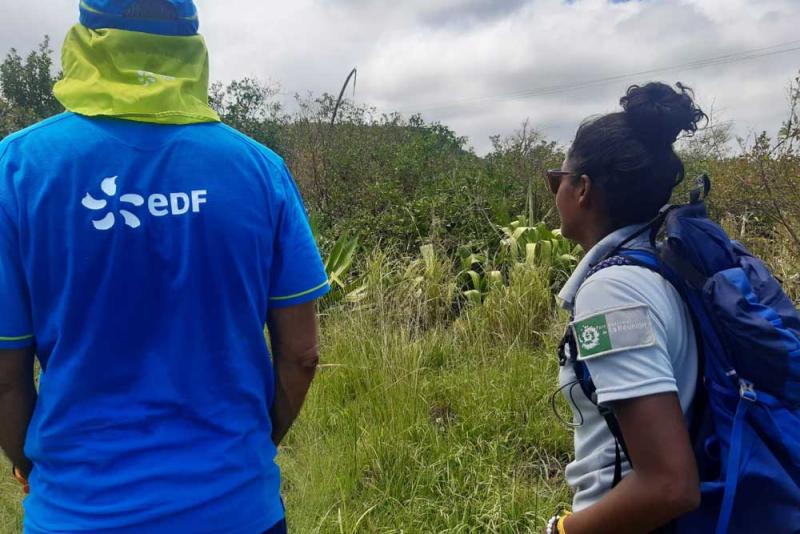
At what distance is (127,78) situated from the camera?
1.31 m

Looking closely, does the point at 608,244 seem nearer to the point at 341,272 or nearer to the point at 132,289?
the point at 132,289

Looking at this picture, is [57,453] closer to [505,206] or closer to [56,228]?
[56,228]

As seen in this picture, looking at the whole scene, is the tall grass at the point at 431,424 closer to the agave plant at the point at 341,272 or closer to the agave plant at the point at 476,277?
the agave plant at the point at 476,277

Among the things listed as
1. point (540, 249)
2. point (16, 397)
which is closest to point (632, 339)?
point (16, 397)

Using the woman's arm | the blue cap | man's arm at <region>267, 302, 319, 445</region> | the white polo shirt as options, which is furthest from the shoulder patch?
the blue cap

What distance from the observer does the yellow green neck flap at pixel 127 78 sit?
50.3 inches

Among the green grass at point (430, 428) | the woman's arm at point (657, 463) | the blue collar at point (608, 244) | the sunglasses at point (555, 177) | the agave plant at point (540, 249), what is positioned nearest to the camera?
the woman's arm at point (657, 463)

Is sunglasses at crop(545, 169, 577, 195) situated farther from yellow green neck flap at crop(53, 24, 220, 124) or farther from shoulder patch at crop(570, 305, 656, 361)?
yellow green neck flap at crop(53, 24, 220, 124)

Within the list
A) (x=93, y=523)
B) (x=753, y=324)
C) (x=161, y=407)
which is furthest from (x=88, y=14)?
(x=753, y=324)

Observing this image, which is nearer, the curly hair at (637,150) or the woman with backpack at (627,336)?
the woman with backpack at (627,336)

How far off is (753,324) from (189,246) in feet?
3.68

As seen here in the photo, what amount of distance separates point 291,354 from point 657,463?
0.86 metres

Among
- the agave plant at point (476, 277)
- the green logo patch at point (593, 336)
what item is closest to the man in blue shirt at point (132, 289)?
the green logo patch at point (593, 336)

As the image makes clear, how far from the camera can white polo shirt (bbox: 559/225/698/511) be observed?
48.6 inches
